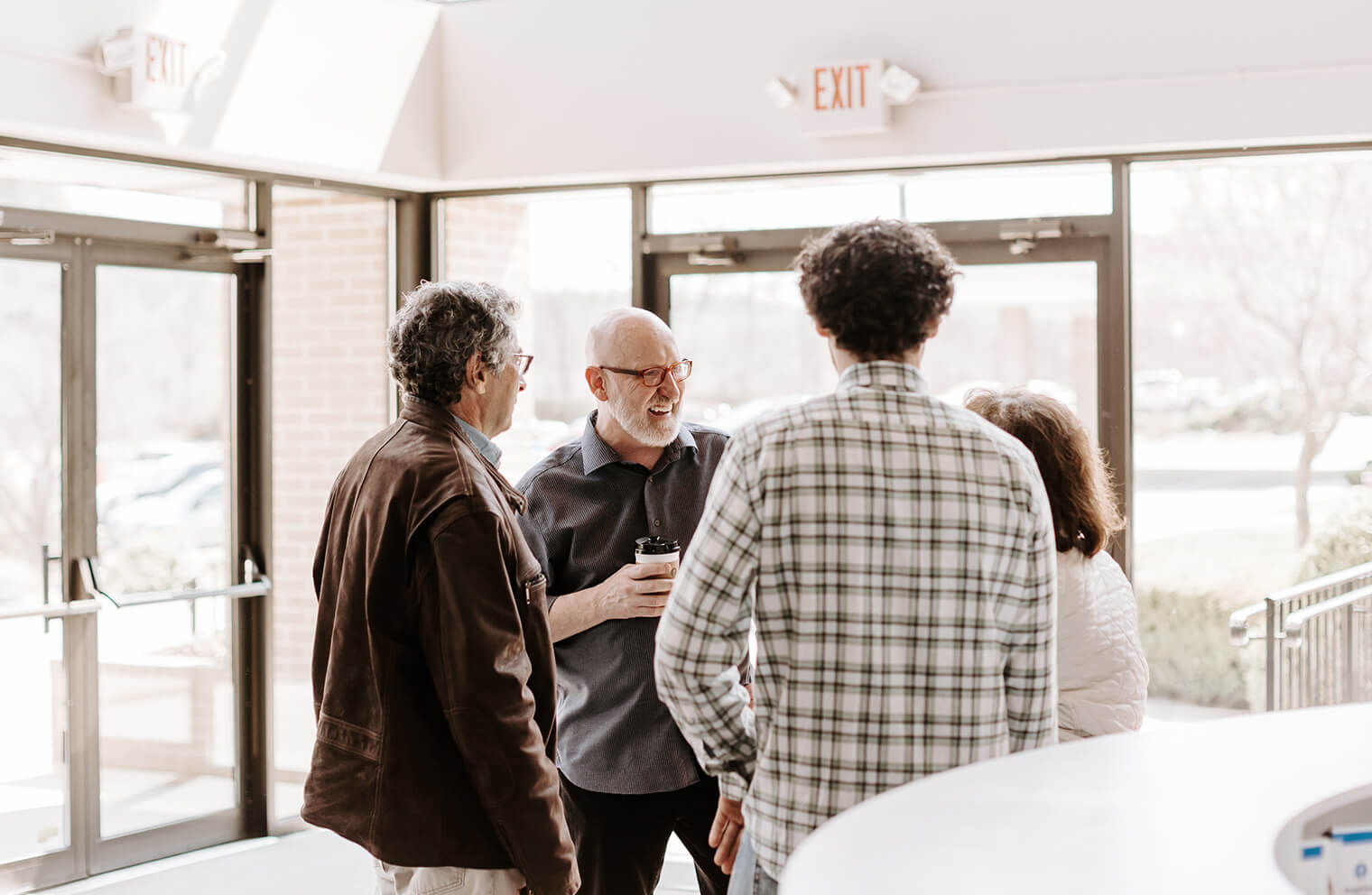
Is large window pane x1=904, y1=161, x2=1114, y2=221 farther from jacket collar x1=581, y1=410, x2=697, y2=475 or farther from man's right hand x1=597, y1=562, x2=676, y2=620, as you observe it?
man's right hand x1=597, y1=562, x2=676, y2=620

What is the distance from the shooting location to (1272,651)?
3725 mm

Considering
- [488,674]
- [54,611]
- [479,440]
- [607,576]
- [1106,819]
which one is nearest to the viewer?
[1106,819]

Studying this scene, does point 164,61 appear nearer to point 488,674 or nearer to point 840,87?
point 840,87

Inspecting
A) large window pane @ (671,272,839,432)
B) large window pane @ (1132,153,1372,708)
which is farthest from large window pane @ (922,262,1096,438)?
large window pane @ (671,272,839,432)

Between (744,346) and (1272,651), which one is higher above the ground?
(744,346)

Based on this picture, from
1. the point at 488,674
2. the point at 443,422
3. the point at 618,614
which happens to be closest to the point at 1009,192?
the point at 618,614

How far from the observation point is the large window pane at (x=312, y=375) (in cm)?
491

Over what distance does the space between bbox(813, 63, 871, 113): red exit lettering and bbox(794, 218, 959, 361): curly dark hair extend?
2.50 meters

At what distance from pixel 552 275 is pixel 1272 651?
8.78 ft

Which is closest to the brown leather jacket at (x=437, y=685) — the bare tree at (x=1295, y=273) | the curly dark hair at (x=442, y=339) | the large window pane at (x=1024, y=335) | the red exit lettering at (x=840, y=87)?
the curly dark hair at (x=442, y=339)

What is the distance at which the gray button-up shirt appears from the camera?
2559 millimetres

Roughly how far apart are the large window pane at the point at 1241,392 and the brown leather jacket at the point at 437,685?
8.62ft

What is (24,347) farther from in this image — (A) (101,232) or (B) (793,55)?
(B) (793,55)

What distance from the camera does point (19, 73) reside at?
11.6ft
